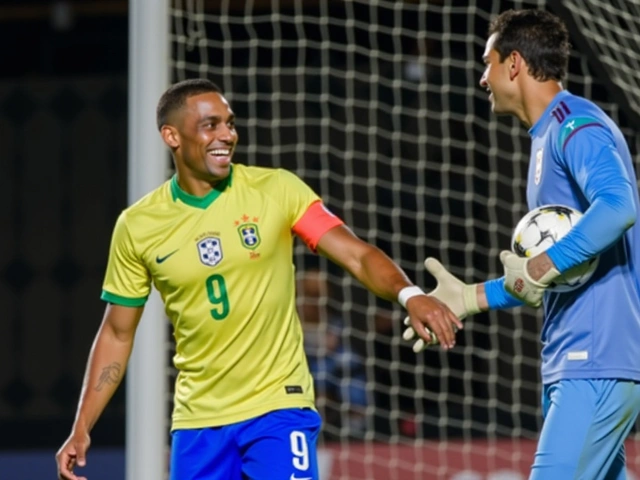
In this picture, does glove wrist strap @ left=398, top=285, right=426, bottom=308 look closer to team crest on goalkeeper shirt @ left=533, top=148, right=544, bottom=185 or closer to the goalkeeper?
the goalkeeper

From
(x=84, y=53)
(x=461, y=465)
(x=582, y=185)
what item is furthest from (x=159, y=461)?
(x=84, y=53)

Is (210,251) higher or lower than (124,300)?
higher

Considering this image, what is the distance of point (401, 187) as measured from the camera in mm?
8133

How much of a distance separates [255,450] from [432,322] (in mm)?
701

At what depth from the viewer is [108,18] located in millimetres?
10141

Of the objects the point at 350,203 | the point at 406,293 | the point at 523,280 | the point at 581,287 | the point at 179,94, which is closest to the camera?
the point at 523,280

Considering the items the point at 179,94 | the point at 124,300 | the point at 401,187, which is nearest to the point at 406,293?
the point at 124,300

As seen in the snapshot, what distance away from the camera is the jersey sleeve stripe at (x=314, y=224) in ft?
13.9

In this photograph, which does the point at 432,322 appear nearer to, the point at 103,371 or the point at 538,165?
the point at 538,165

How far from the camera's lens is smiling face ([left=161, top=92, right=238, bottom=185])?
4.30 m

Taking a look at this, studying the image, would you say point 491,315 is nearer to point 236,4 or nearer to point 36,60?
point 236,4

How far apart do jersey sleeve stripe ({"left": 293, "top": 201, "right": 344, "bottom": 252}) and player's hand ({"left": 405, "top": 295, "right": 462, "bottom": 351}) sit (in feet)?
1.59

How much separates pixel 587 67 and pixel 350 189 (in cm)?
190

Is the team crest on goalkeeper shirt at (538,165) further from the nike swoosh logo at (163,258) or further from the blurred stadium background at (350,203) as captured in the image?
the blurred stadium background at (350,203)
